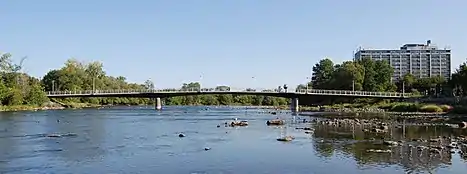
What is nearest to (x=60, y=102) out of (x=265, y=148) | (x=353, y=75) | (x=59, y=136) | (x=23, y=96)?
(x=23, y=96)

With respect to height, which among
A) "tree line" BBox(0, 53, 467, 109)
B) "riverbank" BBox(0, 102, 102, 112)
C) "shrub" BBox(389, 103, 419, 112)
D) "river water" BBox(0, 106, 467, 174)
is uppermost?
"tree line" BBox(0, 53, 467, 109)

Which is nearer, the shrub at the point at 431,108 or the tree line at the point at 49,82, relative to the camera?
the shrub at the point at 431,108

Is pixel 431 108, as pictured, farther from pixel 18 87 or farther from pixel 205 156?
pixel 18 87

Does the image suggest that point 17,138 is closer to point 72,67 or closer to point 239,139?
point 239,139

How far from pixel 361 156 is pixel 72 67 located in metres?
163

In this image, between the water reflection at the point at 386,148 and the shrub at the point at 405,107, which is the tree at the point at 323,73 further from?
the water reflection at the point at 386,148

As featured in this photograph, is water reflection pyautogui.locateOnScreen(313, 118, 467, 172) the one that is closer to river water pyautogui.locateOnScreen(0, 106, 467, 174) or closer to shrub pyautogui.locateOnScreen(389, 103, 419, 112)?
river water pyautogui.locateOnScreen(0, 106, 467, 174)

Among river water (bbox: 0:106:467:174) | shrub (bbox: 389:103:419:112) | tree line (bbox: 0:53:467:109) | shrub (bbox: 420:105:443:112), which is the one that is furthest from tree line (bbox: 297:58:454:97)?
river water (bbox: 0:106:467:174)

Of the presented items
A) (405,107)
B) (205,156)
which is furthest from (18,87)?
(205,156)

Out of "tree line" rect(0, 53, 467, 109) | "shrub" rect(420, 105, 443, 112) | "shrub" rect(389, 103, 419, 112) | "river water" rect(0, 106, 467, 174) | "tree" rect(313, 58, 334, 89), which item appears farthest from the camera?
"tree" rect(313, 58, 334, 89)

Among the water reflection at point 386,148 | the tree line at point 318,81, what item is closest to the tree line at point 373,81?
the tree line at point 318,81

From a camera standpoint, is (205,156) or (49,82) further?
(49,82)

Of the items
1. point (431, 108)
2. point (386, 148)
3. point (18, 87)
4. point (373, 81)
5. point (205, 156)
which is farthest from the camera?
point (373, 81)

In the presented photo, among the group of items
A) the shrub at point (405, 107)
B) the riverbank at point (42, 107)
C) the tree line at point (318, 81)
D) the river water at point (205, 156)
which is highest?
the tree line at point (318, 81)
